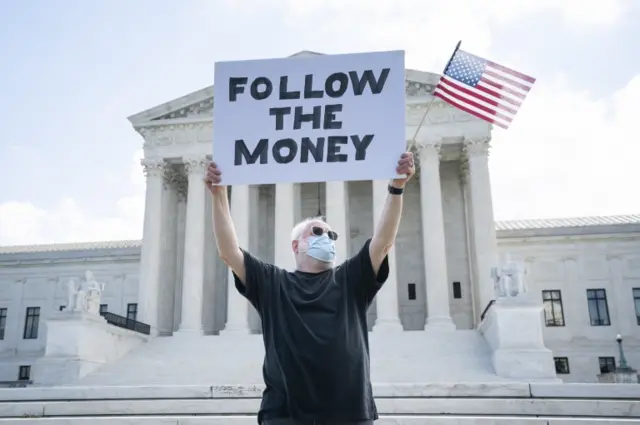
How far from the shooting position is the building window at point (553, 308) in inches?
1635

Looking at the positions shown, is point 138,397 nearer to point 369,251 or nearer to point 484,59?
point 484,59

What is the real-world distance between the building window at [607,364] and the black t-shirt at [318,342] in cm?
3995

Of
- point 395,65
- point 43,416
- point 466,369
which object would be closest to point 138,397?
point 43,416

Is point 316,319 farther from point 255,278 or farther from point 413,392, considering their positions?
point 413,392

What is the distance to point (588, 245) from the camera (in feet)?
140

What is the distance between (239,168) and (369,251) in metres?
1.70


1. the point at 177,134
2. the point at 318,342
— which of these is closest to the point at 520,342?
the point at 318,342

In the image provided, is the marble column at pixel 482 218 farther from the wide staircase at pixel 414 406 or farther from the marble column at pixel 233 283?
the wide staircase at pixel 414 406

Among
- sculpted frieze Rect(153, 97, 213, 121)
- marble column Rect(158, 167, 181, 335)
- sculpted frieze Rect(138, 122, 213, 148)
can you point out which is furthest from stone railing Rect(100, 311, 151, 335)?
sculpted frieze Rect(153, 97, 213, 121)

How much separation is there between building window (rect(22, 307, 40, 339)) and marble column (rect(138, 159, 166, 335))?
593 inches

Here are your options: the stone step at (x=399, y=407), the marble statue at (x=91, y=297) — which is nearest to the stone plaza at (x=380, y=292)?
the marble statue at (x=91, y=297)

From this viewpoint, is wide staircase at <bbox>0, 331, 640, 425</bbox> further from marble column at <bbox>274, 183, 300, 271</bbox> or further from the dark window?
the dark window

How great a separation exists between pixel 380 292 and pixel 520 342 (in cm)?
1133

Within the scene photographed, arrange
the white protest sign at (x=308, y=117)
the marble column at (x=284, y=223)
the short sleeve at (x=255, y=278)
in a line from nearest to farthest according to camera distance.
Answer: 1. the short sleeve at (x=255, y=278)
2. the white protest sign at (x=308, y=117)
3. the marble column at (x=284, y=223)
